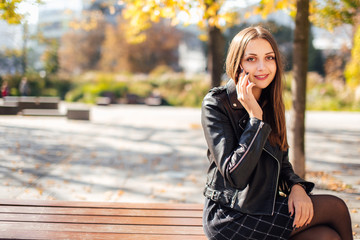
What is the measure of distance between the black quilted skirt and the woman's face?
2.32 feet

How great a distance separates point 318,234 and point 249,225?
38 centimetres

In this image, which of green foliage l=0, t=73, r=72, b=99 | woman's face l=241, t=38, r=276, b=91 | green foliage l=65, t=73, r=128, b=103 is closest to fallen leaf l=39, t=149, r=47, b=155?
woman's face l=241, t=38, r=276, b=91

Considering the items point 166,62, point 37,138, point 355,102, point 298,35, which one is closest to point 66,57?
point 166,62

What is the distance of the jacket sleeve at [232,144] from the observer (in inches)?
76.0

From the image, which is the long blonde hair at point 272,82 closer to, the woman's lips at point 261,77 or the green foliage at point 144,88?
the woman's lips at point 261,77

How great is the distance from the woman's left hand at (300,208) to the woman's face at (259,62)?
65 centimetres

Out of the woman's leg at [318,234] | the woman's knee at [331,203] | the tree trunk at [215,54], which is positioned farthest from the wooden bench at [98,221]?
the tree trunk at [215,54]

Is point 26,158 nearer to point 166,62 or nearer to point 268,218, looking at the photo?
point 268,218

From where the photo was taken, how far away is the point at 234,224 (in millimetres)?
2043

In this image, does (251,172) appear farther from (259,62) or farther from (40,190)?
(40,190)

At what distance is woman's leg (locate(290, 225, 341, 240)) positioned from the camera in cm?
202

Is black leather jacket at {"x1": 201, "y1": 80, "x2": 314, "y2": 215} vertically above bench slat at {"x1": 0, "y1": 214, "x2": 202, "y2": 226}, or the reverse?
black leather jacket at {"x1": 201, "y1": 80, "x2": 314, "y2": 215}

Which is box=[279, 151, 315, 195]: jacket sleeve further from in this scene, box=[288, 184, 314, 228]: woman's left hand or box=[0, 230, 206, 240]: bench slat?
box=[0, 230, 206, 240]: bench slat

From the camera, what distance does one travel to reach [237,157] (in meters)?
1.93
